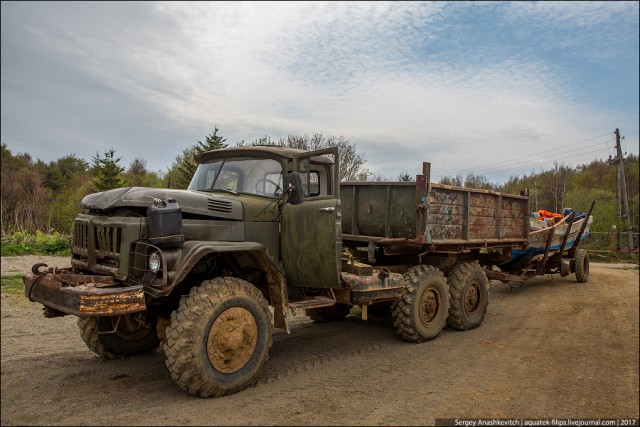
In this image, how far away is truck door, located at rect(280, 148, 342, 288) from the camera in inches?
206

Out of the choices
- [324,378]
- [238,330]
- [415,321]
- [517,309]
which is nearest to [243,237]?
[238,330]

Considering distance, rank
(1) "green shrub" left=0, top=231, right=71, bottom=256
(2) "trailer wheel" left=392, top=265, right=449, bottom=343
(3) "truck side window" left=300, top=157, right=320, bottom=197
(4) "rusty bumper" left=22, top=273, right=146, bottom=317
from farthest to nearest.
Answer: (1) "green shrub" left=0, top=231, right=71, bottom=256
(2) "trailer wheel" left=392, top=265, right=449, bottom=343
(3) "truck side window" left=300, top=157, right=320, bottom=197
(4) "rusty bumper" left=22, top=273, right=146, bottom=317

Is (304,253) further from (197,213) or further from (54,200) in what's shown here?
(54,200)

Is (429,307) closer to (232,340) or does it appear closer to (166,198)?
(232,340)

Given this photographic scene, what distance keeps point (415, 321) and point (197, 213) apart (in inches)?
142

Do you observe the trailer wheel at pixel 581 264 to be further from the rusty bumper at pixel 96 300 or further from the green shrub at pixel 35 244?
the green shrub at pixel 35 244

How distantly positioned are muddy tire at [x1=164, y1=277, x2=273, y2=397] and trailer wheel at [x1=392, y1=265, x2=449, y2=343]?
2556 millimetres

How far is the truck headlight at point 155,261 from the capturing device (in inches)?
163

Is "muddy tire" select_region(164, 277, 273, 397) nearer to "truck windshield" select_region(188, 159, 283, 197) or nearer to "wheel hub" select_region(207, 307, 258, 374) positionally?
"wheel hub" select_region(207, 307, 258, 374)

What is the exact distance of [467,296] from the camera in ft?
25.7

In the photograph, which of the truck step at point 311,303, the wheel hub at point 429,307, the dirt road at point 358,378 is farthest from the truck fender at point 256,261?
the wheel hub at point 429,307

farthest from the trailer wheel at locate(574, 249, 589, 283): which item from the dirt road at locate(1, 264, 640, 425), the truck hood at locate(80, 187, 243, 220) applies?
the truck hood at locate(80, 187, 243, 220)

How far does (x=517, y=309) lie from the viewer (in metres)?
9.48

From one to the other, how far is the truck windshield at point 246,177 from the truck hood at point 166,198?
44 centimetres
